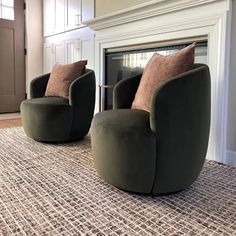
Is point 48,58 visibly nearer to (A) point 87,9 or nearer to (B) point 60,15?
(B) point 60,15

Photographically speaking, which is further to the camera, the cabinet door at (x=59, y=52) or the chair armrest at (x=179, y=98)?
the cabinet door at (x=59, y=52)

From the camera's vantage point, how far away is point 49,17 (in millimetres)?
4578

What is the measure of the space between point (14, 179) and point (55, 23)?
3.33 meters

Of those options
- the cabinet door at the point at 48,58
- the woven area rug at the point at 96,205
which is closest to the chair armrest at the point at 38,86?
the woven area rug at the point at 96,205

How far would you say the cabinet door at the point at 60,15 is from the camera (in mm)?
4167

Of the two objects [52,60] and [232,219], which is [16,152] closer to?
[232,219]

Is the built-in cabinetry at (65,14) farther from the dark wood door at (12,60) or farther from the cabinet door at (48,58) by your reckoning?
the dark wood door at (12,60)

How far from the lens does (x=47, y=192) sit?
1.52 metres

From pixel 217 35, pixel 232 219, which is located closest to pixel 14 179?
pixel 232 219

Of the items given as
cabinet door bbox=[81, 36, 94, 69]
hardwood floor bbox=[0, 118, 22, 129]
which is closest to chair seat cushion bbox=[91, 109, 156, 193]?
cabinet door bbox=[81, 36, 94, 69]

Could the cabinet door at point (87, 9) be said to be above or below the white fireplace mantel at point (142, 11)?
above

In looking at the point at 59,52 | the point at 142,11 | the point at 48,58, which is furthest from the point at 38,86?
the point at 48,58

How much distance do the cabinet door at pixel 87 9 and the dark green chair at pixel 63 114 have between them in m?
1.25

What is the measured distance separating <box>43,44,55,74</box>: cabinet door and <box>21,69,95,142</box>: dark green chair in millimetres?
2161
